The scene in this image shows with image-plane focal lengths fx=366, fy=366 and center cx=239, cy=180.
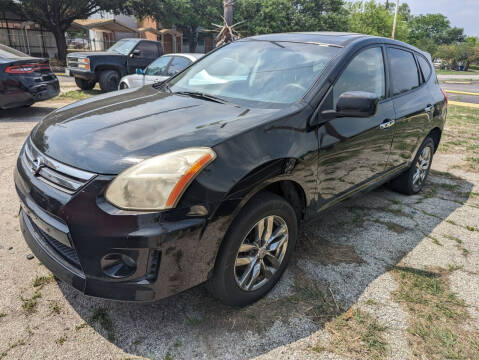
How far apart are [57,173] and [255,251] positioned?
122 cm

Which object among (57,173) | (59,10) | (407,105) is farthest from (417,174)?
(59,10)

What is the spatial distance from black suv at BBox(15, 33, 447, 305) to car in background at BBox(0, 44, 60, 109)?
5011mm

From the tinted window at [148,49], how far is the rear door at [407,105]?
31.9ft

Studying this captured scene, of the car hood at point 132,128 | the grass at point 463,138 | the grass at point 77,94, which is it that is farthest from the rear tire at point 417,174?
the grass at point 77,94

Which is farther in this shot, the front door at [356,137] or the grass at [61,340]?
the front door at [356,137]

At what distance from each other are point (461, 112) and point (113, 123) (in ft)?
39.7

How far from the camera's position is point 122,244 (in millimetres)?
1748

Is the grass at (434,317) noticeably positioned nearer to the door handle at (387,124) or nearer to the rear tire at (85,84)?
the door handle at (387,124)

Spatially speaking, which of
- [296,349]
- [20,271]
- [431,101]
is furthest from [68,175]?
[431,101]

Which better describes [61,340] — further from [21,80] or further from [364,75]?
[21,80]

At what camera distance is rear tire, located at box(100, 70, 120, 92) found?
11.1m

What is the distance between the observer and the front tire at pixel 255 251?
2043 millimetres

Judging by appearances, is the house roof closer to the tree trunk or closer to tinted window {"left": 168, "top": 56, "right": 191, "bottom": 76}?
the tree trunk

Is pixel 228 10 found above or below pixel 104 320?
above
